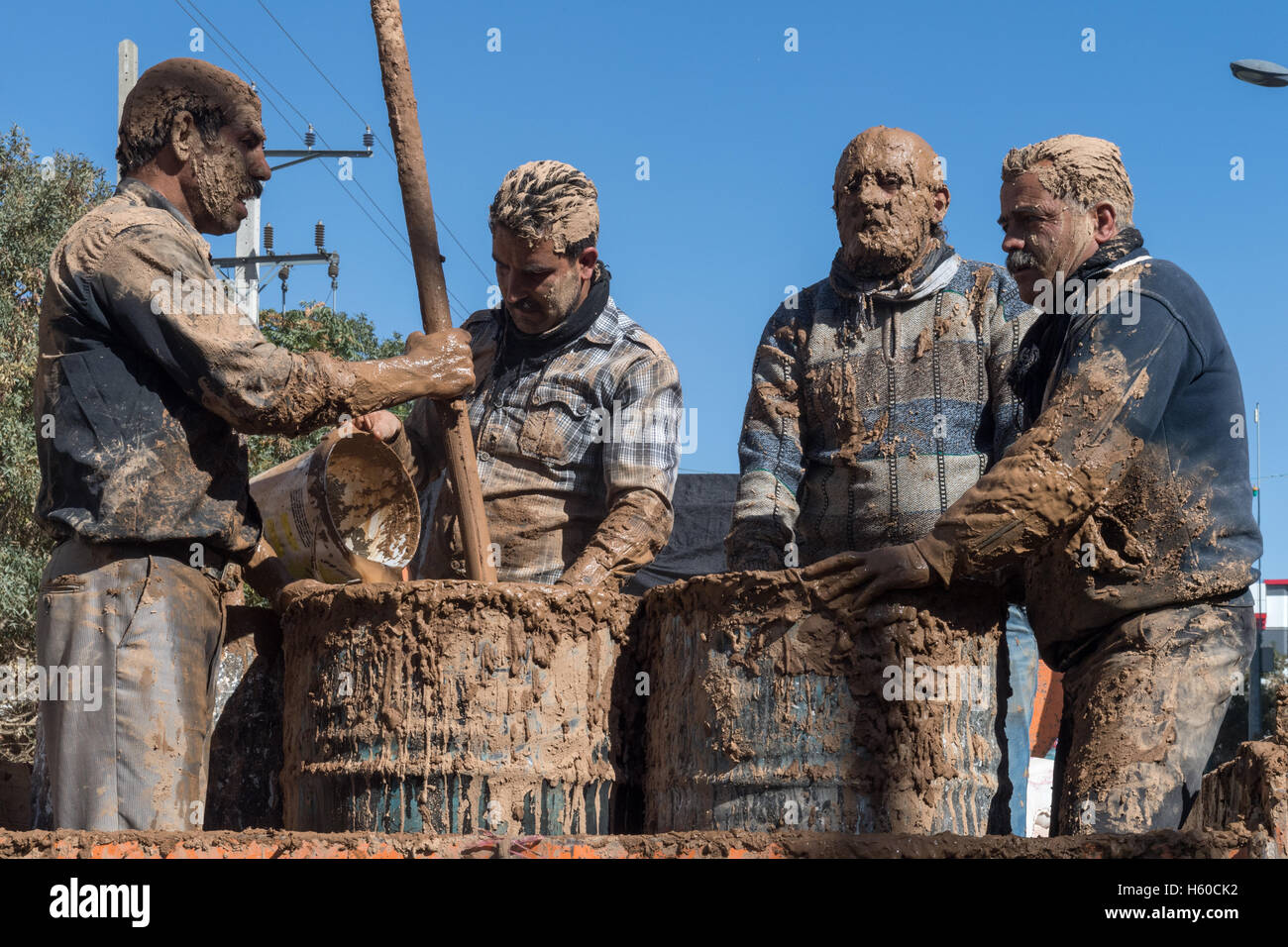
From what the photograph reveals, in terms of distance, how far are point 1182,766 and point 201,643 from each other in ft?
7.76

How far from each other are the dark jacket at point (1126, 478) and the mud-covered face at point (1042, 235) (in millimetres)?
173

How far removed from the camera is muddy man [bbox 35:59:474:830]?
3691 millimetres

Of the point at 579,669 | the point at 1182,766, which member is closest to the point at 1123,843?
the point at 1182,766

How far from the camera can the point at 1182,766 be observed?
3.29 m

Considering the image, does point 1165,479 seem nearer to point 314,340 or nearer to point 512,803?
point 512,803

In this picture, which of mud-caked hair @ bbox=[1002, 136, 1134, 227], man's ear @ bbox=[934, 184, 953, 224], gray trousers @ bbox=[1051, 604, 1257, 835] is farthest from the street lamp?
gray trousers @ bbox=[1051, 604, 1257, 835]

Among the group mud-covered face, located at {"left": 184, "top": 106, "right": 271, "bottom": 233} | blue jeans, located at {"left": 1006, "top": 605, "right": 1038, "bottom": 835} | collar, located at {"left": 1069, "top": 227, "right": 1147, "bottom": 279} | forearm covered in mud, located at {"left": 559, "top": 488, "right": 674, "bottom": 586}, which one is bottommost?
blue jeans, located at {"left": 1006, "top": 605, "right": 1038, "bottom": 835}

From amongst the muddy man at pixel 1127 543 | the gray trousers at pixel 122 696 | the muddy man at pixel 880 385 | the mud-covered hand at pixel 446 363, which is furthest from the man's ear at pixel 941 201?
the gray trousers at pixel 122 696

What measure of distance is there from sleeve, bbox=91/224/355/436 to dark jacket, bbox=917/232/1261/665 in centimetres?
167

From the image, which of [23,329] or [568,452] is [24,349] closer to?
[23,329]

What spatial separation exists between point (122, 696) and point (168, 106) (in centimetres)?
160

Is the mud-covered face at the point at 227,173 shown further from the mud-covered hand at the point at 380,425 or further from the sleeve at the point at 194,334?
the mud-covered hand at the point at 380,425
